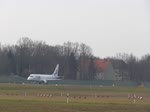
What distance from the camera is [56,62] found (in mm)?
170375

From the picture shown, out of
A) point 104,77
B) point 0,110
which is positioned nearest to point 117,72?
point 104,77

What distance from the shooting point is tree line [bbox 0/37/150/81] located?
157 meters

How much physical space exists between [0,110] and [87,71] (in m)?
143

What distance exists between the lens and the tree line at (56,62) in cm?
15738

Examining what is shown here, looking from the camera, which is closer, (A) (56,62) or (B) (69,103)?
(B) (69,103)

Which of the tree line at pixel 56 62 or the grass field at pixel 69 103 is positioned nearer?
the grass field at pixel 69 103

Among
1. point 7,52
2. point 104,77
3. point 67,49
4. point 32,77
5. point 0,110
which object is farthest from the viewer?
point 104,77

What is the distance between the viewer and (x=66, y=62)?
170 meters

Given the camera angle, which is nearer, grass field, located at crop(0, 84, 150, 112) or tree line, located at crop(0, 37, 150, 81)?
grass field, located at crop(0, 84, 150, 112)

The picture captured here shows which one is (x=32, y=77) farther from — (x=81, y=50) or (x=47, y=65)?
(x=81, y=50)

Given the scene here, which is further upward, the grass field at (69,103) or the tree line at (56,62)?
the tree line at (56,62)

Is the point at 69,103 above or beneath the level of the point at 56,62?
beneath

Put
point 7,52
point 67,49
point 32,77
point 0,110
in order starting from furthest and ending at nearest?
1. point 67,49
2. point 7,52
3. point 32,77
4. point 0,110

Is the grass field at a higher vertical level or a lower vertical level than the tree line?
lower
